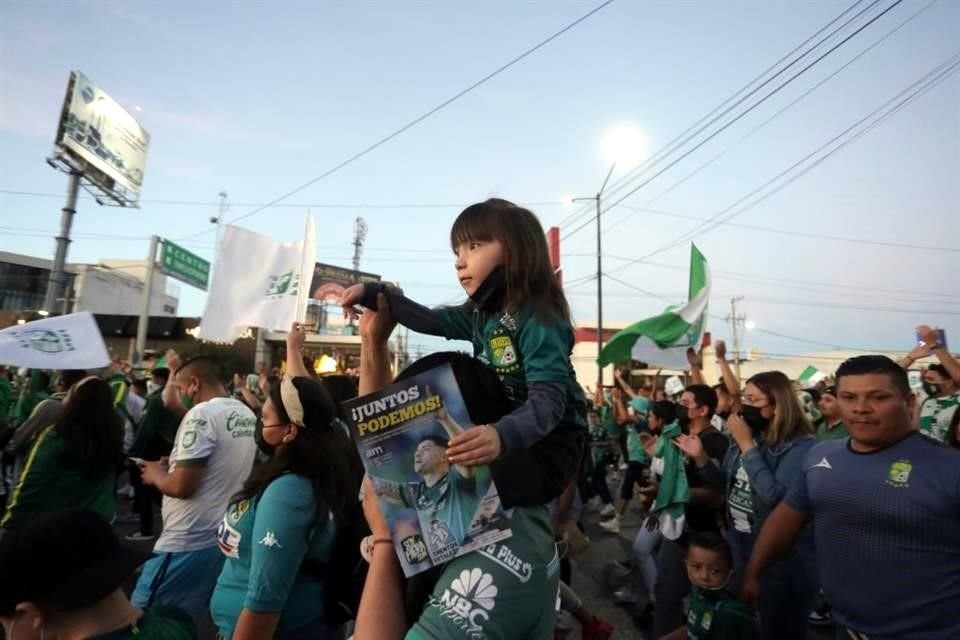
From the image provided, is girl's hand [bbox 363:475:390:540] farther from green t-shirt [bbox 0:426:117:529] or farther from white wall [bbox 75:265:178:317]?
white wall [bbox 75:265:178:317]

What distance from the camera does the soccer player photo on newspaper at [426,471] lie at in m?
1.22

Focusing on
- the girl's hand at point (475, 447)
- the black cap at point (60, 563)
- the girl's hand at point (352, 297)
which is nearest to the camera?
the girl's hand at point (475, 447)

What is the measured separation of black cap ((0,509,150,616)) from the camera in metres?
1.66

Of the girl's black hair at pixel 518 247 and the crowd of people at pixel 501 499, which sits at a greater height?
the girl's black hair at pixel 518 247

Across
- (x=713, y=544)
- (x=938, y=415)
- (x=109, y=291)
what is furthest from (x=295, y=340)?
(x=109, y=291)

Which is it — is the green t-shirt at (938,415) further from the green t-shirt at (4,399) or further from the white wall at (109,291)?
the white wall at (109,291)

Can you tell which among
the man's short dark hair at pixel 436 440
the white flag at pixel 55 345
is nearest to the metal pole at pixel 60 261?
the white flag at pixel 55 345

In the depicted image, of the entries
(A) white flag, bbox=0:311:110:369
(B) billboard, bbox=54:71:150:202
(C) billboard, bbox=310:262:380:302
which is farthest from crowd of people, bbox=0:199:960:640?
(C) billboard, bbox=310:262:380:302

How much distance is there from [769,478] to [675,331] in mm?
4473

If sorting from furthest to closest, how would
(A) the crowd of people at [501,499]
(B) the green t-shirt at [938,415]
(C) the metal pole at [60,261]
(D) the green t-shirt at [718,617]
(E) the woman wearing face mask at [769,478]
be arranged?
(C) the metal pole at [60,261], (B) the green t-shirt at [938,415], (E) the woman wearing face mask at [769,478], (D) the green t-shirt at [718,617], (A) the crowd of people at [501,499]

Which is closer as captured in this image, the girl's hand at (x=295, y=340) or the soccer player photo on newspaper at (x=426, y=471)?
the soccer player photo on newspaper at (x=426, y=471)

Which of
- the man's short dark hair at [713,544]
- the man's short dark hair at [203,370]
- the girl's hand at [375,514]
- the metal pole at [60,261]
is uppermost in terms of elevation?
the metal pole at [60,261]

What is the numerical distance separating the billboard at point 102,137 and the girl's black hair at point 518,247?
2628 cm

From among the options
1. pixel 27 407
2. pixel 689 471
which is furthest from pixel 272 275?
pixel 689 471
